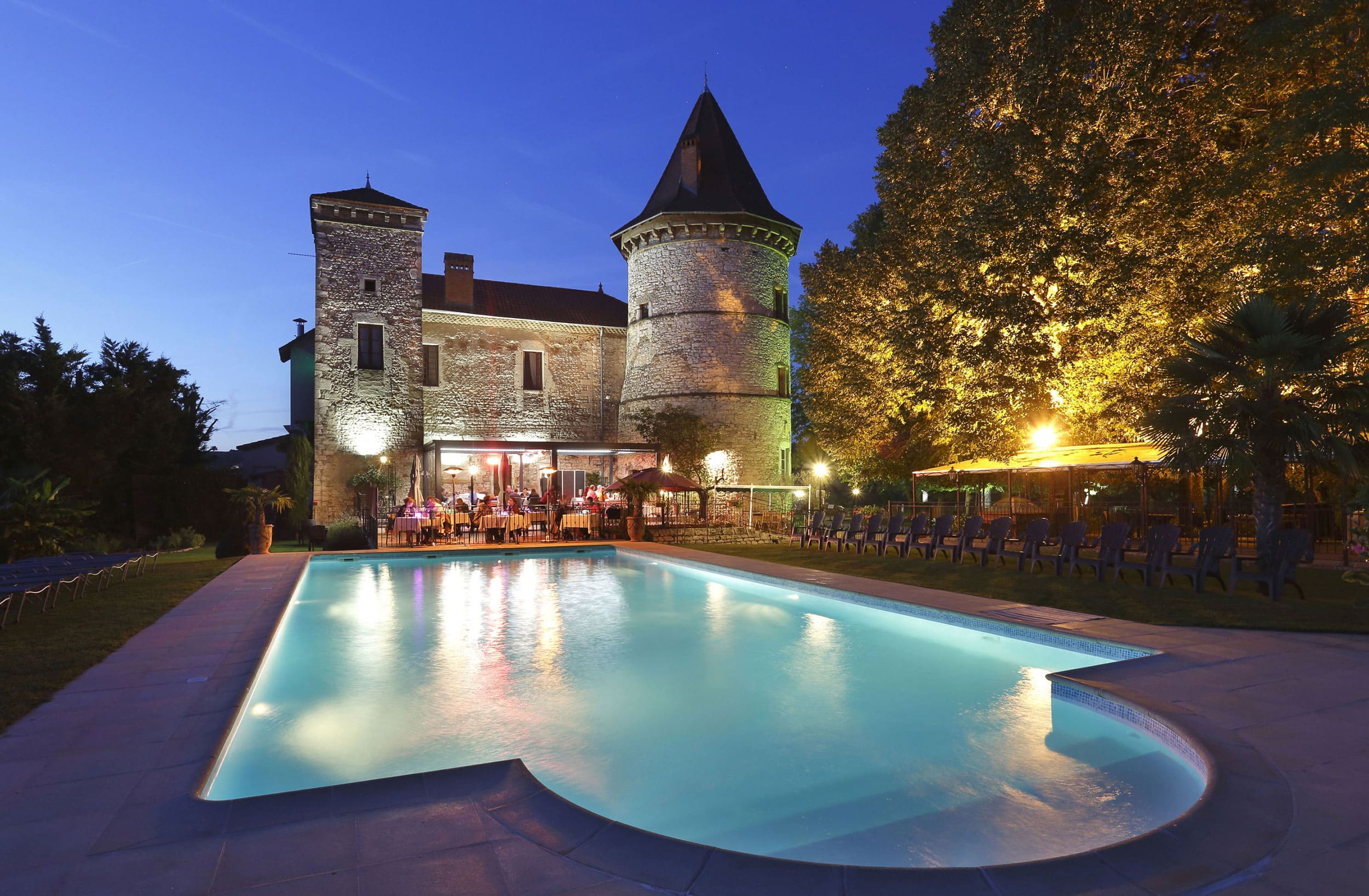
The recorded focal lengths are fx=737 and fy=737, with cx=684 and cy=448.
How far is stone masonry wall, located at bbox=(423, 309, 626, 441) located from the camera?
2559cm

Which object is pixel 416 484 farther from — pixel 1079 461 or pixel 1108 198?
pixel 1108 198

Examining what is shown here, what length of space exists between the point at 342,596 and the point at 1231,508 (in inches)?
687

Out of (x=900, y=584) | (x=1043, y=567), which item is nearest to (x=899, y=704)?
(x=900, y=584)

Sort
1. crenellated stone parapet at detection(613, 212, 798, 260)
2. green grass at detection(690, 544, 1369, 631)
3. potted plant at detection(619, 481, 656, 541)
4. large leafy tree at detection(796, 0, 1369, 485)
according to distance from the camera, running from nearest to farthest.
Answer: green grass at detection(690, 544, 1369, 631) → large leafy tree at detection(796, 0, 1369, 485) → potted plant at detection(619, 481, 656, 541) → crenellated stone parapet at detection(613, 212, 798, 260)

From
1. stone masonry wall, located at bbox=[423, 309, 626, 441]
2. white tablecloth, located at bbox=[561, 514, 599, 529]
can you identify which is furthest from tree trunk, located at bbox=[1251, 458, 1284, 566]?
stone masonry wall, located at bbox=[423, 309, 626, 441]

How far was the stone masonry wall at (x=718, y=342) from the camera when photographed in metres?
25.2

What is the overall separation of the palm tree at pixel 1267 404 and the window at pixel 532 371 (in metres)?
20.8

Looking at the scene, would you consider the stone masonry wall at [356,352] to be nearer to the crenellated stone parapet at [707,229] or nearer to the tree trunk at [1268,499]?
the crenellated stone parapet at [707,229]

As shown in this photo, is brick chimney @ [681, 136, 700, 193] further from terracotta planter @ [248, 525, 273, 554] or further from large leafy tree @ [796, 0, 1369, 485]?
terracotta planter @ [248, 525, 273, 554]

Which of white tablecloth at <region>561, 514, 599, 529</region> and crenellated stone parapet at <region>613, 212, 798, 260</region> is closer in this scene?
white tablecloth at <region>561, 514, 599, 529</region>

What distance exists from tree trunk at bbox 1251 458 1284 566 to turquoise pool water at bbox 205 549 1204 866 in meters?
4.78

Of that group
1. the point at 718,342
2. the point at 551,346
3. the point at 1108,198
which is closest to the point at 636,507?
the point at 718,342

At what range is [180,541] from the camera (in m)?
17.3

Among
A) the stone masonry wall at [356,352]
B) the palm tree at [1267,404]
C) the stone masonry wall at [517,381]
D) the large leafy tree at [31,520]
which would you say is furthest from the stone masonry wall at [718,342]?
the large leafy tree at [31,520]
